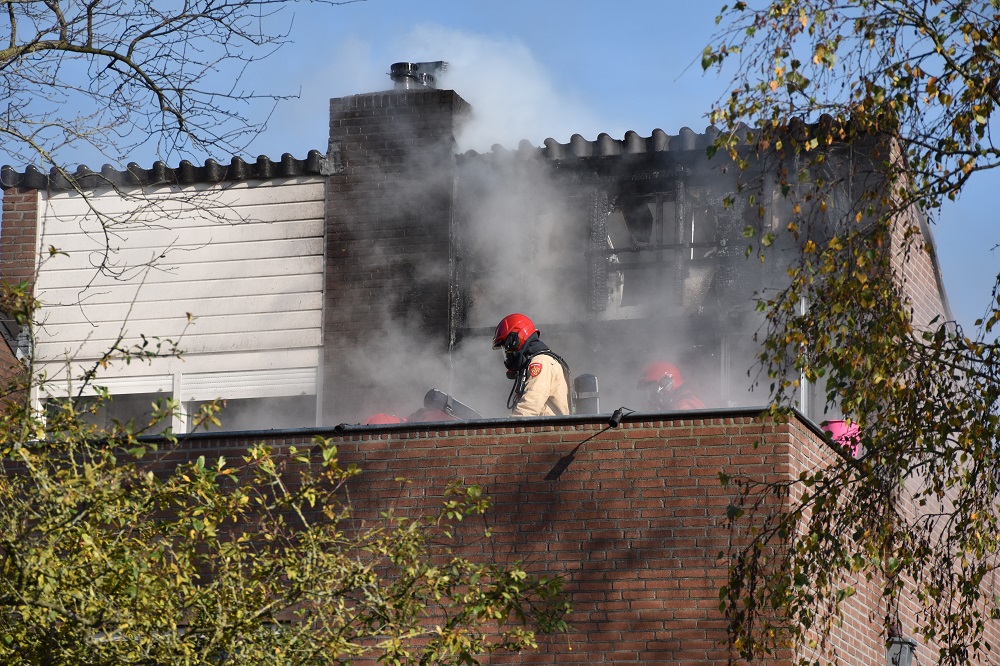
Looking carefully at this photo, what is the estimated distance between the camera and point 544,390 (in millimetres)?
11188

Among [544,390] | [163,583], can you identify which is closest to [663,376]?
[544,390]

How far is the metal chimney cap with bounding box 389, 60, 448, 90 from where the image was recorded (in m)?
16.0

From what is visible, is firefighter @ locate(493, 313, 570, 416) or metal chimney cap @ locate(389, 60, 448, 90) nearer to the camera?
firefighter @ locate(493, 313, 570, 416)

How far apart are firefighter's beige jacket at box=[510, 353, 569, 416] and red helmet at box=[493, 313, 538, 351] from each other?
0.33 meters

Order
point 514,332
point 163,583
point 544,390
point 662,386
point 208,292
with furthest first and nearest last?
point 208,292 → point 662,386 → point 514,332 → point 544,390 → point 163,583

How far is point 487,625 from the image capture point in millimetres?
10102

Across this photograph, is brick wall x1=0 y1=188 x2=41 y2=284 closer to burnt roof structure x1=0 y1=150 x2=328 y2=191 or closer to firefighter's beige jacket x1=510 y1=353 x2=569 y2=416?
burnt roof structure x1=0 y1=150 x2=328 y2=191

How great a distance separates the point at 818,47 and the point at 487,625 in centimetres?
476

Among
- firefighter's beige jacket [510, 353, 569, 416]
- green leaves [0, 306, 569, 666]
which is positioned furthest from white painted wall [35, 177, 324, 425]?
green leaves [0, 306, 569, 666]

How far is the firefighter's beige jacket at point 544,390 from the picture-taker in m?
11.1

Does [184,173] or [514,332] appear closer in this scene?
[514,332]

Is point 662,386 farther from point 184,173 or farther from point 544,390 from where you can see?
point 184,173

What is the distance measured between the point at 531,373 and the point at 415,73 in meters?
5.85

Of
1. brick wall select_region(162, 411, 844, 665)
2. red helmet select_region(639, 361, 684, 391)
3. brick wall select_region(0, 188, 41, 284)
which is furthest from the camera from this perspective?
brick wall select_region(0, 188, 41, 284)
